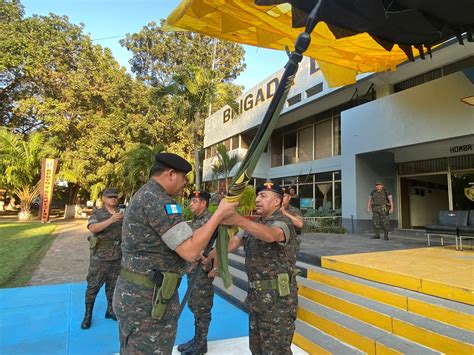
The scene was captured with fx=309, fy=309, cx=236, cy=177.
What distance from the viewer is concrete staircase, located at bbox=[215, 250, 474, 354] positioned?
2.90 metres

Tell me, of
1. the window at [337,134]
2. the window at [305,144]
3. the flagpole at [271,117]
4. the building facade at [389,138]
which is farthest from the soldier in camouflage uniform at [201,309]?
the window at [305,144]

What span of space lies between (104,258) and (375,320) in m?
3.74

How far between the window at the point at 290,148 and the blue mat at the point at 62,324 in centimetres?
1169

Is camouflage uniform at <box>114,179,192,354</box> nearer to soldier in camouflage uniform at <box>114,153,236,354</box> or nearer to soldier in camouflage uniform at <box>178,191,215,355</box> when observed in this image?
soldier in camouflage uniform at <box>114,153,236,354</box>

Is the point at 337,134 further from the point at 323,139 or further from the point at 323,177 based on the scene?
the point at 323,177

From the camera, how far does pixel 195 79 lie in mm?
14609

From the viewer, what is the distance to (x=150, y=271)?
2.04 m

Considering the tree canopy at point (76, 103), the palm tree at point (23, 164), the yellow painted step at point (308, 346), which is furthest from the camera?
the tree canopy at point (76, 103)

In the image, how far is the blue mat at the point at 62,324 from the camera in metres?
3.85

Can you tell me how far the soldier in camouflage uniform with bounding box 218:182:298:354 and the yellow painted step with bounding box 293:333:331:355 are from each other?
1.13 meters

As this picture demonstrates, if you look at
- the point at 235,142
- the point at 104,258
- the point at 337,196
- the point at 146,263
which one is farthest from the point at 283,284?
the point at 235,142

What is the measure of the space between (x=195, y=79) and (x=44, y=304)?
1159 centimetres

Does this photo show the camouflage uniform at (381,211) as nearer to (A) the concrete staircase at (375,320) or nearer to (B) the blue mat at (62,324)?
(A) the concrete staircase at (375,320)

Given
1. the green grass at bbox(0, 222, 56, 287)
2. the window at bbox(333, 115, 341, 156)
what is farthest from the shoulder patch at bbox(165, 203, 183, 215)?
the window at bbox(333, 115, 341, 156)
